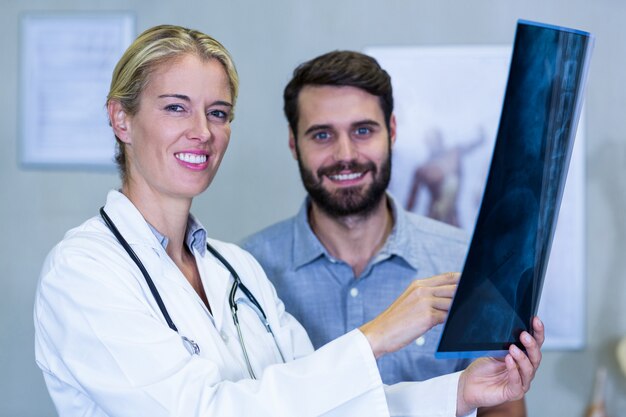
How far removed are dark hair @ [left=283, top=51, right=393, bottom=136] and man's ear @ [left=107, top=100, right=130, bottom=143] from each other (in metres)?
0.68

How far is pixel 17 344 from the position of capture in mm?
2549

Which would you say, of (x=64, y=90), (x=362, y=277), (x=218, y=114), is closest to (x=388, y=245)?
(x=362, y=277)

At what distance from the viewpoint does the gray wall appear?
2430mm

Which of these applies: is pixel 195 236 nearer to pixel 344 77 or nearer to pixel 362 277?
pixel 362 277

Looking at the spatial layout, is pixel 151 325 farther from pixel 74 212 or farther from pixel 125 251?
pixel 74 212

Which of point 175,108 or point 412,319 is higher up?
point 175,108

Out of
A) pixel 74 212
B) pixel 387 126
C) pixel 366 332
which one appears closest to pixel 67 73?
pixel 74 212

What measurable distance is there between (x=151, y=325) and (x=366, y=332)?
13.0 inches

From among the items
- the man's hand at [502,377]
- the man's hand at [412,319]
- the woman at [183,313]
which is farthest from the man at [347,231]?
the man's hand at [412,319]

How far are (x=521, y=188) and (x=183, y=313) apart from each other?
65 centimetres

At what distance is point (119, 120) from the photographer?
1.50 m

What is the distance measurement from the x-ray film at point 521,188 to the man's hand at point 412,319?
0.10 metres

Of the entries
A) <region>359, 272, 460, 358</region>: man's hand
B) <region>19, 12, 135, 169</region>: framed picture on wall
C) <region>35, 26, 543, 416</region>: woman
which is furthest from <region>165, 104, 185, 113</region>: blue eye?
<region>19, 12, 135, 169</region>: framed picture on wall

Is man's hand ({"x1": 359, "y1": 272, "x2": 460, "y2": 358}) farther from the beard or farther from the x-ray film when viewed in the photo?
the beard
